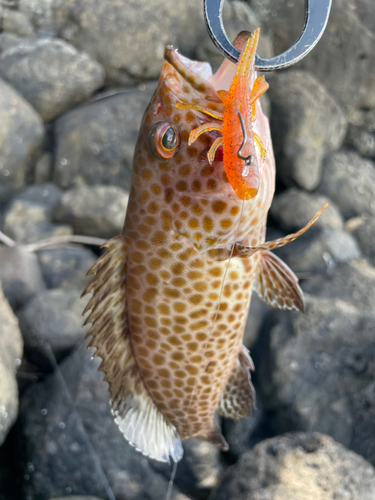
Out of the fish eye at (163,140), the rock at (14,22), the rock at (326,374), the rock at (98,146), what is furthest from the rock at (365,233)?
the rock at (14,22)

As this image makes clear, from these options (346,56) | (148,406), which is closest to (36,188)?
(148,406)

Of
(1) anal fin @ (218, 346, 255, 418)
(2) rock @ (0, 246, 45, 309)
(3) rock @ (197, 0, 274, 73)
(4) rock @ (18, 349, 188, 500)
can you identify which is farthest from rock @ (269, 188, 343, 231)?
(1) anal fin @ (218, 346, 255, 418)

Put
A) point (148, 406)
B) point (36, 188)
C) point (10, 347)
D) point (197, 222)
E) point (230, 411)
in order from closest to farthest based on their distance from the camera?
point (197, 222), point (148, 406), point (230, 411), point (10, 347), point (36, 188)

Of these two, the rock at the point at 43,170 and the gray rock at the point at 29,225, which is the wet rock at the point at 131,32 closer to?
the rock at the point at 43,170

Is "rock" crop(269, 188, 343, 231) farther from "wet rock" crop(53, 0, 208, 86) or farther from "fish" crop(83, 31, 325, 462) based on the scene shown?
"fish" crop(83, 31, 325, 462)

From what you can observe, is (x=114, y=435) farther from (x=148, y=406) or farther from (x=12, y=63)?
(x=12, y=63)

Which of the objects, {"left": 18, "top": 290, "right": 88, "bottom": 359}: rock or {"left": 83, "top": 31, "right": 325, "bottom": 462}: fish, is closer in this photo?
{"left": 83, "top": 31, "right": 325, "bottom": 462}: fish
